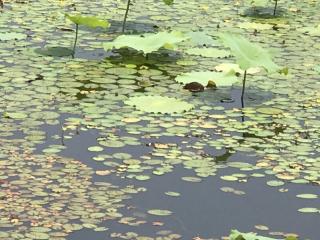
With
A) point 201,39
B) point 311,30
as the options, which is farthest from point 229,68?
point 311,30

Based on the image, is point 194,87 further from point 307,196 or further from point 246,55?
point 307,196

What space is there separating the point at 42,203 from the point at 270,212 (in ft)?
2.60

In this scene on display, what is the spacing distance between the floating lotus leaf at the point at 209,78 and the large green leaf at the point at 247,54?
0.17 m

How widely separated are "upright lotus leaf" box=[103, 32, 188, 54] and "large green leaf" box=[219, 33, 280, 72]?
56 cm

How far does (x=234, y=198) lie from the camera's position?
10.4 ft

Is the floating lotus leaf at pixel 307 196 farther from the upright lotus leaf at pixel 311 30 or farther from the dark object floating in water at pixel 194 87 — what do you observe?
the upright lotus leaf at pixel 311 30

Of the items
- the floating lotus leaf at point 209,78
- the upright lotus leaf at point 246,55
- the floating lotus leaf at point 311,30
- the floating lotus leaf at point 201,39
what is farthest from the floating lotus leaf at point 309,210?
the floating lotus leaf at point 311,30

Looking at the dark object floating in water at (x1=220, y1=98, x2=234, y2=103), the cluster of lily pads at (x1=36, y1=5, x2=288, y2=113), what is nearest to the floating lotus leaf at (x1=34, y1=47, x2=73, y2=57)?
the cluster of lily pads at (x1=36, y1=5, x2=288, y2=113)

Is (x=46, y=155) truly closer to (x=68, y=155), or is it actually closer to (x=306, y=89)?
(x=68, y=155)

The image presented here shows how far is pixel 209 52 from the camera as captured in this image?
5059 mm

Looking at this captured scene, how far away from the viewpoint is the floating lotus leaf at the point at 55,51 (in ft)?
15.9

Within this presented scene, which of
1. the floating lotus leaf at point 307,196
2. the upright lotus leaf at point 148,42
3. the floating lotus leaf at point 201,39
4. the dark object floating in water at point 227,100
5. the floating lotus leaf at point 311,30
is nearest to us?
the floating lotus leaf at point 307,196

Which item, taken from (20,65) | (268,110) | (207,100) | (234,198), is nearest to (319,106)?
(268,110)

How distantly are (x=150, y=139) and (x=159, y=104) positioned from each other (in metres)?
0.42
